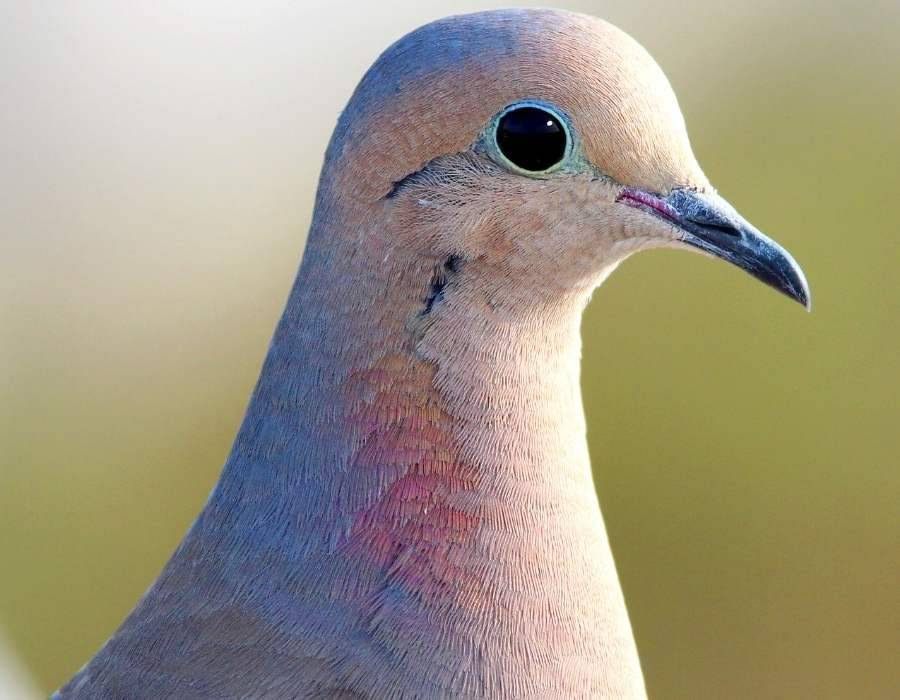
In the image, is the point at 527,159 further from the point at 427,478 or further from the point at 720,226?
the point at 427,478

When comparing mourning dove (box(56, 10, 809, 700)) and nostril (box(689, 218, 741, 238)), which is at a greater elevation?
nostril (box(689, 218, 741, 238))

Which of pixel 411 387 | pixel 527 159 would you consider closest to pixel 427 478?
pixel 411 387

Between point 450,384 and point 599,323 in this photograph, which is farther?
point 599,323

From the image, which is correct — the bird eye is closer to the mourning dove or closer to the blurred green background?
the mourning dove

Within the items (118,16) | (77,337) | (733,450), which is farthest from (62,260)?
(733,450)

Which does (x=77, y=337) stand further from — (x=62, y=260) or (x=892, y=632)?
(x=892, y=632)

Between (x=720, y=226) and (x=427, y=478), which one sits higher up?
(x=720, y=226)

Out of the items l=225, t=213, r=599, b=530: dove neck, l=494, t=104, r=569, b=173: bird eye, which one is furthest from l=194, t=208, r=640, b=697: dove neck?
l=494, t=104, r=569, b=173: bird eye

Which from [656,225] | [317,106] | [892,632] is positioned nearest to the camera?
[656,225]
